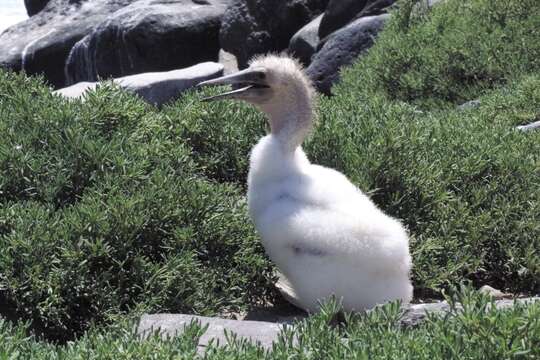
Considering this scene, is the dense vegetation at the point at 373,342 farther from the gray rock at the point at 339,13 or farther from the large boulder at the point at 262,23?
the large boulder at the point at 262,23

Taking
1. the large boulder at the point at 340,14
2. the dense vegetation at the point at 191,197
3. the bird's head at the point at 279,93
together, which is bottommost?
the large boulder at the point at 340,14

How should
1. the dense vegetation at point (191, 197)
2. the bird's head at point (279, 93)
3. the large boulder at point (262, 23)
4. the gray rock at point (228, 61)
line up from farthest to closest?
the gray rock at point (228, 61) < the large boulder at point (262, 23) < the bird's head at point (279, 93) < the dense vegetation at point (191, 197)

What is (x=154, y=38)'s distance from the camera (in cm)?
1631

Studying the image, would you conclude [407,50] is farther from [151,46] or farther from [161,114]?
[151,46]

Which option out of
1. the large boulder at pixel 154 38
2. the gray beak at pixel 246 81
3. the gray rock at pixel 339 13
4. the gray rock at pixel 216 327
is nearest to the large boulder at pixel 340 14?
the gray rock at pixel 339 13

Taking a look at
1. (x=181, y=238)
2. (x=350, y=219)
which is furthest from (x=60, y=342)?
(x=350, y=219)

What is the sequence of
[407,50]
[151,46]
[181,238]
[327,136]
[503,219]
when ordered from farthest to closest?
[151,46], [407,50], [327,136], [503,219], [181,238]

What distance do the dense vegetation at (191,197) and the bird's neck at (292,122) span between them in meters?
0.57

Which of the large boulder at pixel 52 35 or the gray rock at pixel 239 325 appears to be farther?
the large boulder at pixel 52 35

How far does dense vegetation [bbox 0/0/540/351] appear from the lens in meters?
5.33

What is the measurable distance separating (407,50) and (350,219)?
18.5 ft

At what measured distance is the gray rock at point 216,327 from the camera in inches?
175

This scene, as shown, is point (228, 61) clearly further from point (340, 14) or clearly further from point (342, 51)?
point (342, 51)

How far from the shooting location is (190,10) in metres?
16.9
